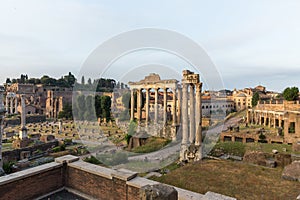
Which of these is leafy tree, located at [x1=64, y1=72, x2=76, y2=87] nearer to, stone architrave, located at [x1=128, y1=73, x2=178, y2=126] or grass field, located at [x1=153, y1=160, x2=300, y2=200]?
stone architrave, located at [x1=128, y1=73, x2=178, y2=126]

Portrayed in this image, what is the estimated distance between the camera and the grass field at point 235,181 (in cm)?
802

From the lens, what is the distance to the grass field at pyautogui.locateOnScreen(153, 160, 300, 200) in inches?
316

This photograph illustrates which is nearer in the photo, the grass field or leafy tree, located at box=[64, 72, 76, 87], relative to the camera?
the grass field

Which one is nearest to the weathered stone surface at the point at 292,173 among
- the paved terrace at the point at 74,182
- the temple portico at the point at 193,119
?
the temple portico at the point at 193,119

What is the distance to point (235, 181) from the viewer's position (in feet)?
30.2

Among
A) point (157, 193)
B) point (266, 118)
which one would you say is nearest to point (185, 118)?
point (157, 193)

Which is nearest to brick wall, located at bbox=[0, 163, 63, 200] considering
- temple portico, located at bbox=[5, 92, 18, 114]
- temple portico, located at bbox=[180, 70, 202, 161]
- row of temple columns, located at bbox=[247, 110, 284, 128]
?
temple portico, located at bbox=[180, 70, 202, 161]

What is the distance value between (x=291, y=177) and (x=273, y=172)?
4.30 feet

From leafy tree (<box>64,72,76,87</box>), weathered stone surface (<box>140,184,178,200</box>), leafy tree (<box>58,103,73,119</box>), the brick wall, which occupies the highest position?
leafy tree (<box>64,72,76,87</box>)

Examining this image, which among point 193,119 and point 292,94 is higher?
point 292,94

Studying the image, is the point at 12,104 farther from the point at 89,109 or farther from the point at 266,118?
the point at 266,118

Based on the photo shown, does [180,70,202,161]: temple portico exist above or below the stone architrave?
below

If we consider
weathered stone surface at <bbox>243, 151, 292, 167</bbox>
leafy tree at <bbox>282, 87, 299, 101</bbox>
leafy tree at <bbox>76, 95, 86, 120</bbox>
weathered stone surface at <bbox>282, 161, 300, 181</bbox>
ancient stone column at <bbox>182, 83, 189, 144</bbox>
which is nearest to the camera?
weathered stone surface at <bbox>282, 161, 300, 181</bbox>

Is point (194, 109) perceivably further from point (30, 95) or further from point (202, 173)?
point (30, 95)
